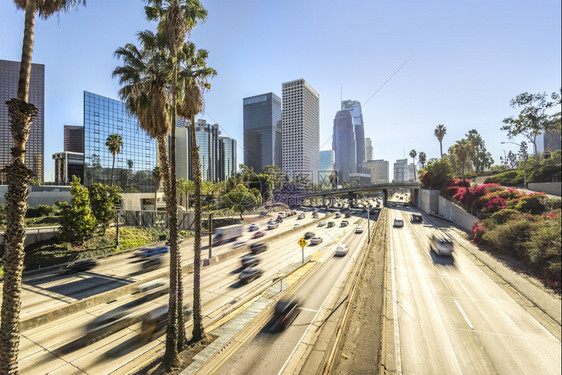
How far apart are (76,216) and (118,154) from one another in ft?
185

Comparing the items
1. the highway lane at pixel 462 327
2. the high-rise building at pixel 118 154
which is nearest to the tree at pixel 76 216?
the highway lane at pixel 462 327

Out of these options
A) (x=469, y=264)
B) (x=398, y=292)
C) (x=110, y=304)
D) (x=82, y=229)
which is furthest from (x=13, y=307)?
(x=82, y=229)

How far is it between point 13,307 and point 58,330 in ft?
41.8

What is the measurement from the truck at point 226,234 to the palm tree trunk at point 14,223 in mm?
37616

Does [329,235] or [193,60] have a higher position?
[193,60]

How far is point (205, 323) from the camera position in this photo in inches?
670

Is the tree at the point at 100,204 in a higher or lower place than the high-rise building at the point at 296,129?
lower

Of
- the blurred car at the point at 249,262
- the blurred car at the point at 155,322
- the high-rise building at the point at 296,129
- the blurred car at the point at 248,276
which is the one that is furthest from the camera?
the high-rise building at the point at 296,129

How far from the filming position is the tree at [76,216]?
3322 cm

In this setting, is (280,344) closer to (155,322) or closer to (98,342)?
(155,322)

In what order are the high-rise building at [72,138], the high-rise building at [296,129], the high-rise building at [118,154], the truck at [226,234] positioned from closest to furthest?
the truck at [226,234] → the high-rise building at [118,154] → the high-rise building at [296,129] → the high-rise building at [72,138]

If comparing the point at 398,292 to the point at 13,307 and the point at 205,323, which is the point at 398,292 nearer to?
the point at 205,323

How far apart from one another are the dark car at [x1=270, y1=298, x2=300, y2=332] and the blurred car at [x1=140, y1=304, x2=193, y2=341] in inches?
259

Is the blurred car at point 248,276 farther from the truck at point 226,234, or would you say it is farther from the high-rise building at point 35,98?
the high-rise building at point 35,98
